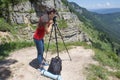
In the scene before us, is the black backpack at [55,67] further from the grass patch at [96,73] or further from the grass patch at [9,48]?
the grass patch at [9,48]

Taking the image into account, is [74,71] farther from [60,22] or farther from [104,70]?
[60,22]

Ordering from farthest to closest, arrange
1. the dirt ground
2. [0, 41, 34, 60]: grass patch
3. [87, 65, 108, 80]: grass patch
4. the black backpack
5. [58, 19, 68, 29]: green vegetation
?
[58, 19, 68, 29]: green vegetation < [0, 41, 34, 60]: grass patch < [87, 65, 108, 80]: grass patch < the dirt ground < the black backpack

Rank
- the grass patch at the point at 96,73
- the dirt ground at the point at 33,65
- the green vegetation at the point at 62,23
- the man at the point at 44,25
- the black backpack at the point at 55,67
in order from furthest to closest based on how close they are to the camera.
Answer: the green vegetation at the point at 62,23 < the grass patch at the point at 96,73 < the dirt ground at the point at 33,65 < the black backpack at the point at 55,67 < the man at the point at 44,25

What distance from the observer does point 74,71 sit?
14578 mm

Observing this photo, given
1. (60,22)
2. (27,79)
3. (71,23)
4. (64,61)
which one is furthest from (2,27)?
(71,23)

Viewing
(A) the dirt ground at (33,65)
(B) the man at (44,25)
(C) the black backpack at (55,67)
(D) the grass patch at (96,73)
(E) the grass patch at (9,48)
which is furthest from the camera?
(E) the grass patch at (9,48)

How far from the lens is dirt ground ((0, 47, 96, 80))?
44.8 ft

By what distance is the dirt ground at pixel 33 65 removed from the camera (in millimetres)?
13664

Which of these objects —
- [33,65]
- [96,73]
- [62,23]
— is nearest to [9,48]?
[33,65]

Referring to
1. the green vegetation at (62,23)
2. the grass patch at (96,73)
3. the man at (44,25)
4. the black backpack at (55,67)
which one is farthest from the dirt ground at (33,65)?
the green vegetation at (62,23)

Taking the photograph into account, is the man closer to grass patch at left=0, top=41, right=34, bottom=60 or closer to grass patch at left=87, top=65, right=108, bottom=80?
grass patch at left=87, top=65, right=108, bottom=80

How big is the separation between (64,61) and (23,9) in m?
42.1

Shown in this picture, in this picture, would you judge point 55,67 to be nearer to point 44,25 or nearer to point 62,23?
point 44,25

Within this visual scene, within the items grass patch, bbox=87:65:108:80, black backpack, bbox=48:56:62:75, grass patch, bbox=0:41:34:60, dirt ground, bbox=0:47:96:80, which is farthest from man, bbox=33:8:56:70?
grass patch, bbox=0:41:34:60
